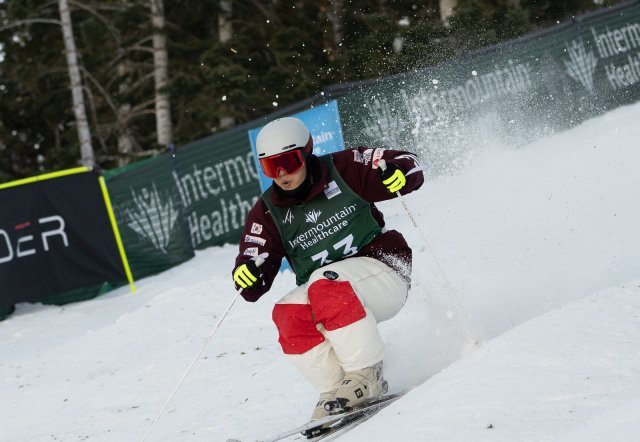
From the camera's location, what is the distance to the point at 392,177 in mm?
4559

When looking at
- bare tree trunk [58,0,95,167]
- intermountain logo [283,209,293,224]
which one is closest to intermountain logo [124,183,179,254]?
bare tree trunk [58,0,95,167]

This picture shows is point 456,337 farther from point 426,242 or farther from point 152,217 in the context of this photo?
point 152,217

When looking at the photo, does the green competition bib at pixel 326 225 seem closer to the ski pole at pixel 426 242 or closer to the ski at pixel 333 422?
the ski pole at pixel 426 242

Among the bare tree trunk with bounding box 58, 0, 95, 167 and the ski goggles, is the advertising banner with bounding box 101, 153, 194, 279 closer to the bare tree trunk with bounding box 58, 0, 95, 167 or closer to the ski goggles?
the bare tree trunk with bounding box 58, 0, 95, 167

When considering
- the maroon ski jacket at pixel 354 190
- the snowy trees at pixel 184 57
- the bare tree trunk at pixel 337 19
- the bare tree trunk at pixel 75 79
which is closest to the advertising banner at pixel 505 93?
the snowy trees at pixel 184 57

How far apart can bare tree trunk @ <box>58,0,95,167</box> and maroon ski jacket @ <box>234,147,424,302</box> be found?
1347cm

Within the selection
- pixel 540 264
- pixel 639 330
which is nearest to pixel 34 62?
pixel 540 264

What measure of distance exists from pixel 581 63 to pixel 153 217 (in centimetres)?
634

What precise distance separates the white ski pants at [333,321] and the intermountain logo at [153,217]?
816 centimetres

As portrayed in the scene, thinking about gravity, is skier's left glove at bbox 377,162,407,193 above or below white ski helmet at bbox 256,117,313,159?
below

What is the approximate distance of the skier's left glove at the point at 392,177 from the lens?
4562mm

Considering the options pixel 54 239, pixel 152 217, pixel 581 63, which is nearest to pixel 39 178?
pixel 54 239

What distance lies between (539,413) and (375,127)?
24.6 feet

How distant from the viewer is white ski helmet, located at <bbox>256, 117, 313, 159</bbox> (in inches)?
181
